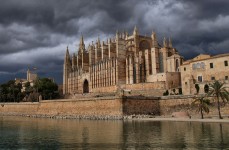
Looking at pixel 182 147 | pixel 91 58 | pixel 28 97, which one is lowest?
pixel 182 147

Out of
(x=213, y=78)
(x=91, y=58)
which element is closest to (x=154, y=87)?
(x=213, y=78)

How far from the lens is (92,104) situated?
45.1 metres

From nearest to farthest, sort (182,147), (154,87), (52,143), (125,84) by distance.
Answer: (182,147), (52,143), (154,87), (125,84)

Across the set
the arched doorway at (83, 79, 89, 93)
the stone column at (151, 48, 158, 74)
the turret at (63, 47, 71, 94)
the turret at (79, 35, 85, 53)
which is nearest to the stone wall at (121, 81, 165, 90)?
the stone column at (151, 48, 158, 74)

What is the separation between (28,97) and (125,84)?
26950 mm

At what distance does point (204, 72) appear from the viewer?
150 feet

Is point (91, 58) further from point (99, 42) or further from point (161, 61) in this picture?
point (161, 61)

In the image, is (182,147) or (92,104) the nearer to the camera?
(182,147)

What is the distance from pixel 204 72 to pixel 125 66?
2643 cm

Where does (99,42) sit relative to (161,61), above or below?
above

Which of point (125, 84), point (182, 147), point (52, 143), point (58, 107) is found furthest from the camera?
point (125, 84)

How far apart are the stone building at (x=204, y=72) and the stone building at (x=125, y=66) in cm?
777

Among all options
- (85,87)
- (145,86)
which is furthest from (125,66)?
(85,87)

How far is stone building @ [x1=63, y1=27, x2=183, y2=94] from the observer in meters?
60.2
